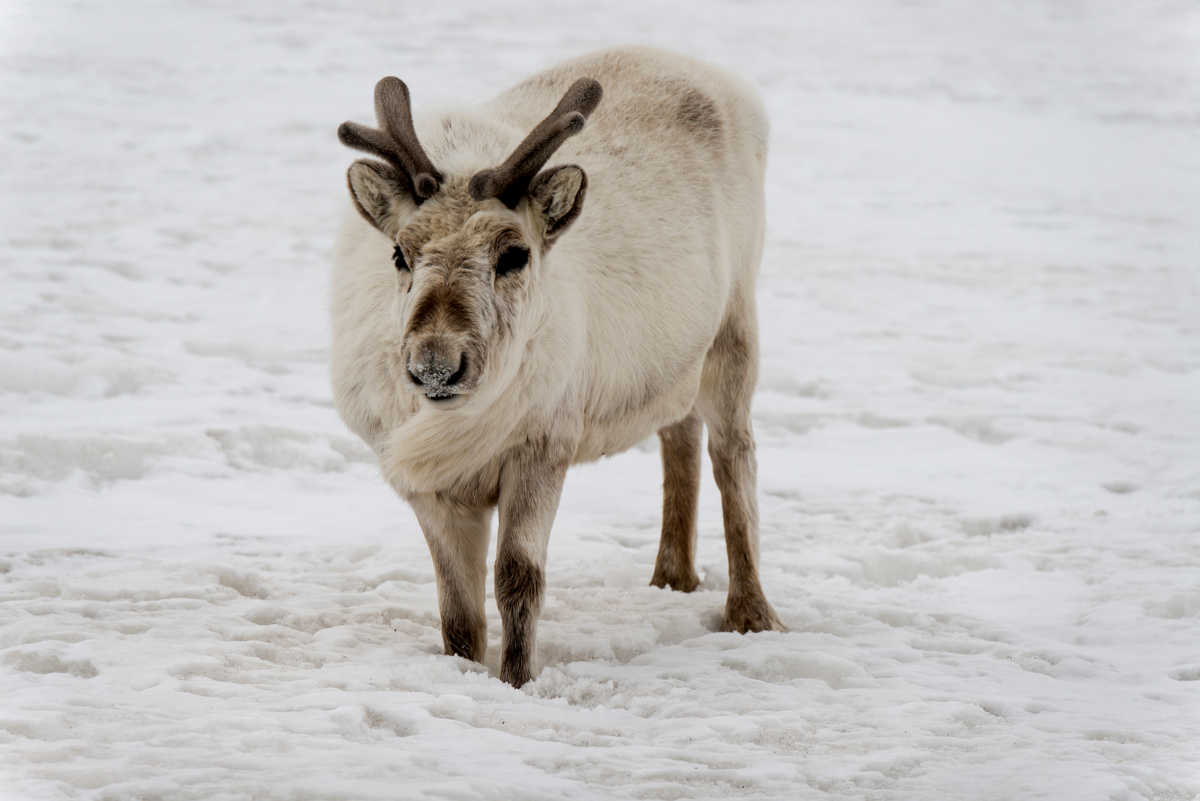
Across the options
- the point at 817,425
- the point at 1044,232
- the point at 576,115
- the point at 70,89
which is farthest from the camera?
the point at 70,89

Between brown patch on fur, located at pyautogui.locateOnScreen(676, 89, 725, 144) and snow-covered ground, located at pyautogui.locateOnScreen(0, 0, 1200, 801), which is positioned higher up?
brown patch on fur, located at pyautogui.locateOnScreen(676, 89, 725, 144)

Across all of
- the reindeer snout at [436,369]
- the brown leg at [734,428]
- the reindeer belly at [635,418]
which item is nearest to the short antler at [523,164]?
the reindeer snout at [436,369]

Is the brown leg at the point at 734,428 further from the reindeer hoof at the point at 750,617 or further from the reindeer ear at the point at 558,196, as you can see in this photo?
the reindeer ear at the point at 558,196

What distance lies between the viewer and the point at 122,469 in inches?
314

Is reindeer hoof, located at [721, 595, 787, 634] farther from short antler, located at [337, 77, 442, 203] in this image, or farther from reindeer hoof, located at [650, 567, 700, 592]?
short antler, located at [337, 77, 442, 203]

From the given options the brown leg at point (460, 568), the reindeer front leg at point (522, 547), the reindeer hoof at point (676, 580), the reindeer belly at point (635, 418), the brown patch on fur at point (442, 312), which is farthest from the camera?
the reindeer hoof at point (676, 580)

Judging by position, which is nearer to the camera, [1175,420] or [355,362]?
[355,362]

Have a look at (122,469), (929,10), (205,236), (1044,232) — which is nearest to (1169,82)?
(929,10)

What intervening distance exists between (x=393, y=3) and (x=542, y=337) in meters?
20.6

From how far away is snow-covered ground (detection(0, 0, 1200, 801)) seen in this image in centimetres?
456

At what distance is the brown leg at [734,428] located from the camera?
6.59 m

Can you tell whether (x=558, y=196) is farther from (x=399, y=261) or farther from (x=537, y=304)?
(x=399, y=261)

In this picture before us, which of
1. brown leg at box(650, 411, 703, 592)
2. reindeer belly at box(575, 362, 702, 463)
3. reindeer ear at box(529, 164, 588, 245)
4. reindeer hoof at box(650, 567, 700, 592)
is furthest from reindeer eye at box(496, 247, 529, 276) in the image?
reindeer hoof at box(650, 567, 700, 592)

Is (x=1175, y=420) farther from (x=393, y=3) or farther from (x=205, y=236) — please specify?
(x=393, y=3)
